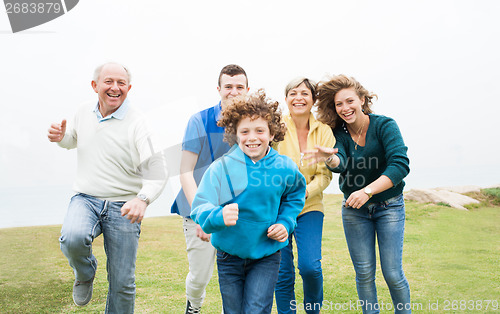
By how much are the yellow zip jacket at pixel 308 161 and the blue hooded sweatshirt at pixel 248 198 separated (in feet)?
2.21

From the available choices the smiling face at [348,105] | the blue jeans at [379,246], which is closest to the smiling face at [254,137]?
the smiling face at [348,105]

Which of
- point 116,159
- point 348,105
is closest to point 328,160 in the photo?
point 348,105

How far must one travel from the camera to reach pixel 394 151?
335cm

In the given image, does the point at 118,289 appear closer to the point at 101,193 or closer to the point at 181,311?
the point at 101,193

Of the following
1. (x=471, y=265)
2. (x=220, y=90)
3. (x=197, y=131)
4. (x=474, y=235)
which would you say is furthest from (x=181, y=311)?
(x=474, y=235)

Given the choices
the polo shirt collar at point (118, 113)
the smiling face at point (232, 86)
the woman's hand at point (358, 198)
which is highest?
the smiling face at point (232, 86)

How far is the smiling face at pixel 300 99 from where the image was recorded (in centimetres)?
348

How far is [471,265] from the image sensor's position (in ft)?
24.6

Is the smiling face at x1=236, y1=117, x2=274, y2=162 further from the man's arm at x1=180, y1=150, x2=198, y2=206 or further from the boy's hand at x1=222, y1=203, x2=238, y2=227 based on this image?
the man's arm at x1=180, y1=150, x2=198, y2=206

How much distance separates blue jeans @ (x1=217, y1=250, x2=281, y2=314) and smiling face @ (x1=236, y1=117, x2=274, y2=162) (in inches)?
27.3

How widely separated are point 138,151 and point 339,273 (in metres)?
4.24

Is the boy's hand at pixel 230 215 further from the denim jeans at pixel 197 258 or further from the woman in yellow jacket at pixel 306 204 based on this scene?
the denim jeans at pixel 197 258

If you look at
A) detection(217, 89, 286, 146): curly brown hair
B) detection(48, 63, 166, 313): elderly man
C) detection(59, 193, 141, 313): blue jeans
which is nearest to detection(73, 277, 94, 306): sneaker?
detection(48, 63, 166, 313): elderly man

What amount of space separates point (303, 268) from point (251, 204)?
3.24ft
